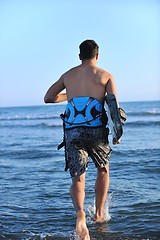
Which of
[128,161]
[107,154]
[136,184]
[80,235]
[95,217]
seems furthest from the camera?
[128,161]

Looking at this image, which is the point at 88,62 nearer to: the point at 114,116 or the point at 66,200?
the point at 114,116

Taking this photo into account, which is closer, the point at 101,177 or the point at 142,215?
the point at 101,177

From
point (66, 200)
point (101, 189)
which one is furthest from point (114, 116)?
point (66, 200)

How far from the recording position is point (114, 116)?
3980 millimetres

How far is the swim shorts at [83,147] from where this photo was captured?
4.01 m

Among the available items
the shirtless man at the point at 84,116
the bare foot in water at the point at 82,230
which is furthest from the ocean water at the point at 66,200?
the shirtless man at the point at 84,116

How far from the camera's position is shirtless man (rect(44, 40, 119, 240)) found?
4.03m

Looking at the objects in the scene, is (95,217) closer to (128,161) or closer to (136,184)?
(136,184)

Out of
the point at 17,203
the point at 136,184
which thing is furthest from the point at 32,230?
the point at 136,184

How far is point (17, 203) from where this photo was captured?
17.6 feet

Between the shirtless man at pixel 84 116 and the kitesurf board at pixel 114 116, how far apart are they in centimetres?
8

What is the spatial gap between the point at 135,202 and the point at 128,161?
290cm

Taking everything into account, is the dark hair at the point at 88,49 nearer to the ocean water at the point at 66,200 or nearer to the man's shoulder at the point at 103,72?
the man's shoulder at the point at 103,72

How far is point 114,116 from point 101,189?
2.91ft
